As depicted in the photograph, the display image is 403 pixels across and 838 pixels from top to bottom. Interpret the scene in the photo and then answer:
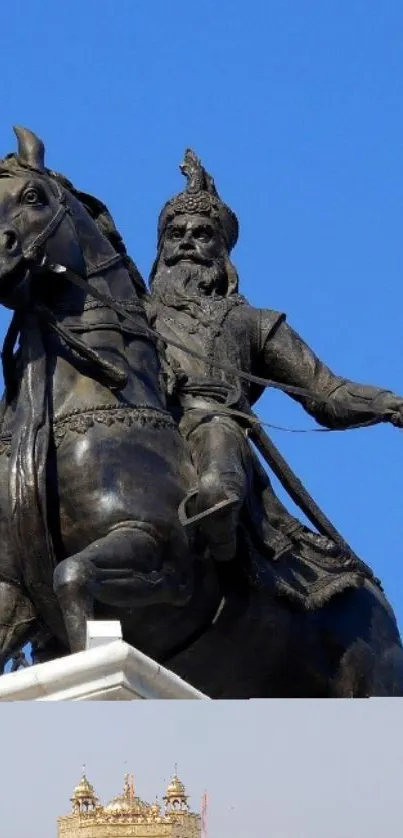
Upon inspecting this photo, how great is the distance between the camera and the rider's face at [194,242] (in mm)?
18500

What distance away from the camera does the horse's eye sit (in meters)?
17.1

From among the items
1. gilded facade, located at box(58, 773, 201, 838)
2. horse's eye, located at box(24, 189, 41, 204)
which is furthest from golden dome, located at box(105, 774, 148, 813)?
horse's eye, located at box(24, 189, 41, 204)

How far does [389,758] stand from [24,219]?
11.6 feet

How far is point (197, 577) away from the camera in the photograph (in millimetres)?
17109

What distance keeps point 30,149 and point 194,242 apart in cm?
144

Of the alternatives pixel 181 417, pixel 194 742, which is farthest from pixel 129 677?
pixel 181 417

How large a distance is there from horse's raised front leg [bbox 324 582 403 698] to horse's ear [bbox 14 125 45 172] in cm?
249

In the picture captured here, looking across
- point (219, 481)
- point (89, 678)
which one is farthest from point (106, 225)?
point (89, 678)

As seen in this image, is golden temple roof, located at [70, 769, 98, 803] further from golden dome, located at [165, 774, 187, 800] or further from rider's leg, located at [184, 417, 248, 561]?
rider's leg, located at [184, 417, 248, 561]

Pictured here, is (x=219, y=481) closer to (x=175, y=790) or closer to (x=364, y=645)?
(x=364, y=645)

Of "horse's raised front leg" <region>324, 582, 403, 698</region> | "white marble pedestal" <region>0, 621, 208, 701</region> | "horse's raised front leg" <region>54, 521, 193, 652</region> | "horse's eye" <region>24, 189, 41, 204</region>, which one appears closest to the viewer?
"white marble pedestal" <region>0, 621, 208, 701</region>

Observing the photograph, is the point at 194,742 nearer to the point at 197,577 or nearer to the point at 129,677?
the point at 129,677

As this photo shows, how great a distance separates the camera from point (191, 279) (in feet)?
60.5

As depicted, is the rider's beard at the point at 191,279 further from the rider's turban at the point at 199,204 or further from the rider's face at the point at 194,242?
the rider's turban at the point at 199,204
